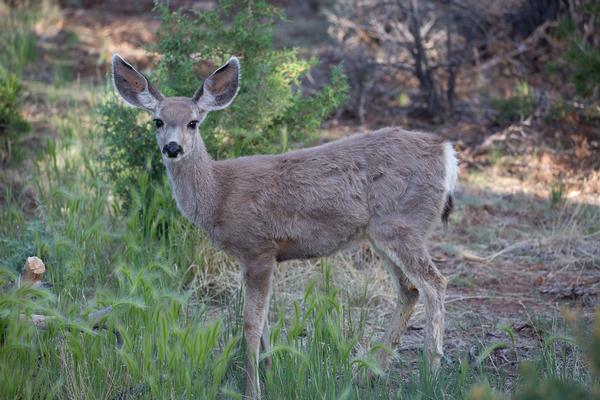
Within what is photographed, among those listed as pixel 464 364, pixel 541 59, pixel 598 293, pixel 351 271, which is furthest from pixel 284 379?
pixel 541 59

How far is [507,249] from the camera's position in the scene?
26.4 ft

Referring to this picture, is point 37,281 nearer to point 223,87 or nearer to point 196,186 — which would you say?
point 196,186

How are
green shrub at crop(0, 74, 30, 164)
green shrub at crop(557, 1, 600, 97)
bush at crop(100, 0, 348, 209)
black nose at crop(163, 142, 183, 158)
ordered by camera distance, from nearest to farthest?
black nose at crop(163, 142, 183, 158), bush at crop(100, 0, 348, 209), green shrub at crop(557, 1, 600, 97), green shrub at crop(0, 74, 30, 164)

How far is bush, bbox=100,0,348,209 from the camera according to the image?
292 inches

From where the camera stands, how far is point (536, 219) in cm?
869

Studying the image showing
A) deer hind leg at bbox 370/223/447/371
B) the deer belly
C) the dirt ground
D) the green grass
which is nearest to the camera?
the green grass

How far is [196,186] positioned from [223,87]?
2.52ft

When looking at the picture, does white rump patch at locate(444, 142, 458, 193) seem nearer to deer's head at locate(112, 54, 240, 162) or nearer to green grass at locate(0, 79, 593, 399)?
green grass at locate(0, 79, 593, 399)

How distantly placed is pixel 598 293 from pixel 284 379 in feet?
10.7

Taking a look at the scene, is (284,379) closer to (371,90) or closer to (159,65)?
(159,65)

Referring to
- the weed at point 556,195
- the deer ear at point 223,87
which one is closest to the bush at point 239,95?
the deer ear at point 223,87

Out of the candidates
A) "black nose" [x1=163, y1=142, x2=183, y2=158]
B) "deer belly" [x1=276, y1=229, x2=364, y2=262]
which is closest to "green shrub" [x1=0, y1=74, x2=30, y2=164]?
"black nose" [x1=163, y1=142, x2=183, y2=158]

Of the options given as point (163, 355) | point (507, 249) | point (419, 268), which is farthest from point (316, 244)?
point (507, 249)

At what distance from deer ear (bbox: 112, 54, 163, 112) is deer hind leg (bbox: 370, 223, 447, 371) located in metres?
1.80
